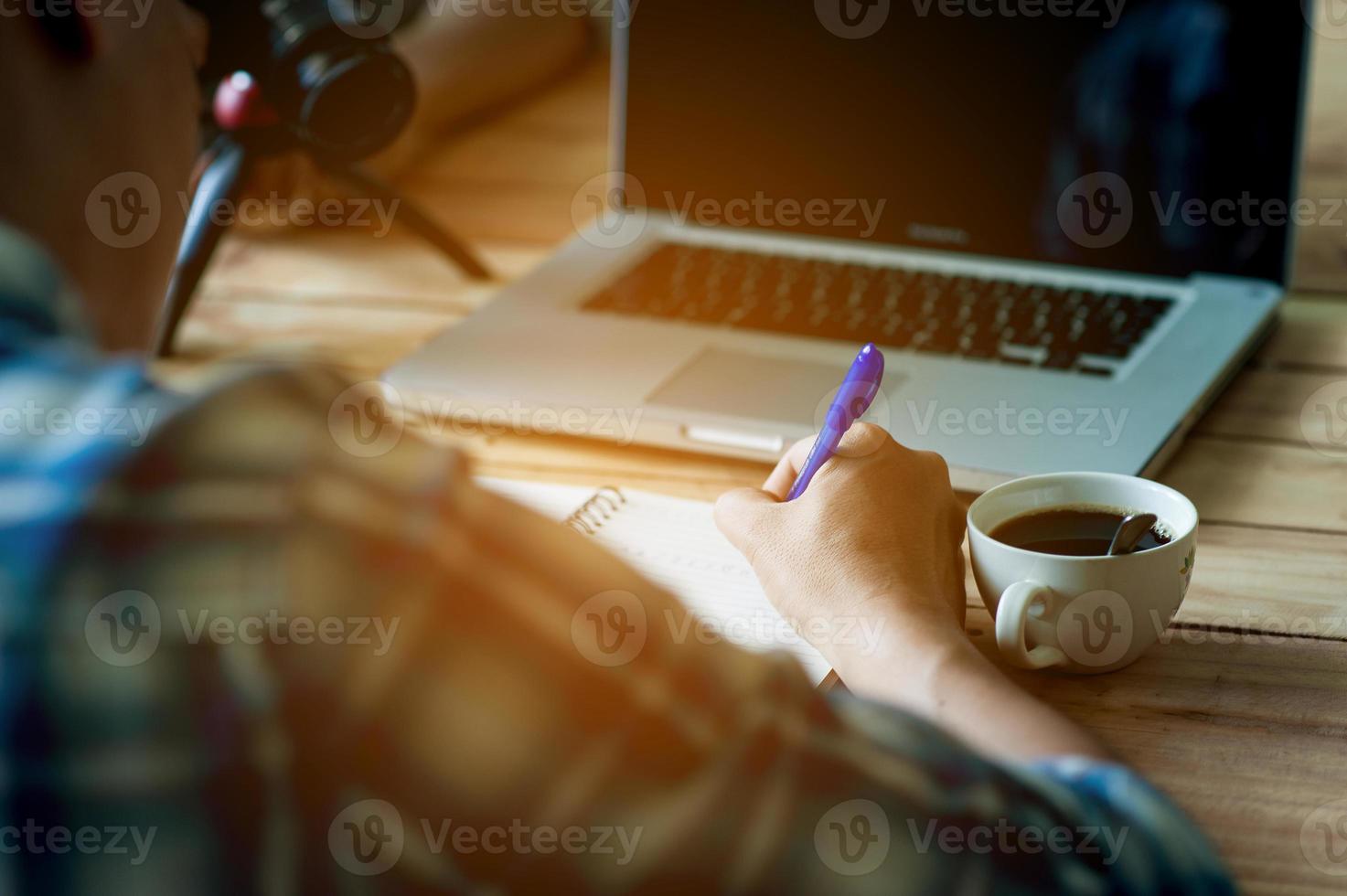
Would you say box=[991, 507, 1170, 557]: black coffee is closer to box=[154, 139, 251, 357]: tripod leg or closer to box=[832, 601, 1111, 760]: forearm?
box=[832, 601, 1111, 760]: forearm

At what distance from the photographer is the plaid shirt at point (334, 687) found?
309mm

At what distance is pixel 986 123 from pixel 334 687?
0.91m

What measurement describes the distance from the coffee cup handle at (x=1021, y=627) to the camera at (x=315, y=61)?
67cm

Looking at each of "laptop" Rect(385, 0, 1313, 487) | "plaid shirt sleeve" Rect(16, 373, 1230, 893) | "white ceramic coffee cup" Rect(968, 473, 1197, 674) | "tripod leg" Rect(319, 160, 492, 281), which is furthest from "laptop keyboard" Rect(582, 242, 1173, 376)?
"plaid shirt sleeve" Rect(16, 373, 1230, 893)

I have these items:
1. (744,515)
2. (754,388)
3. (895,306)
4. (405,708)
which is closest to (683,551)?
(744,515)

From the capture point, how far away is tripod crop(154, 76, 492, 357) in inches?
45.3

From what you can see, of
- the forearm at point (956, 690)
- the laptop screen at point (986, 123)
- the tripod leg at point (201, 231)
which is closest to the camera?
the forearm at point (956, 690)

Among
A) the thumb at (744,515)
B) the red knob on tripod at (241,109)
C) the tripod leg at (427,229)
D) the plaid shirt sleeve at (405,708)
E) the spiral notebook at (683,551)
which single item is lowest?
the tripod leg at (427,229)

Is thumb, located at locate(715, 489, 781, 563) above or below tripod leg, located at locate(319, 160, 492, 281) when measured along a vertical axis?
above

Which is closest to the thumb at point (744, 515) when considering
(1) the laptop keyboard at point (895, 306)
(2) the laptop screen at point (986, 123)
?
(1) the laptop keyboard at point (895, 306)

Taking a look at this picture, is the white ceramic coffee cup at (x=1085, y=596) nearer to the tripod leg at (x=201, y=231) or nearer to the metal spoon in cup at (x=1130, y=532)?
the metal spoon in cup at (x=1130, y=532)

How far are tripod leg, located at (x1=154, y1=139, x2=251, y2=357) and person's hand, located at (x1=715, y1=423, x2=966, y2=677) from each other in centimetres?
58

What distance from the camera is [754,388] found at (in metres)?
0.94

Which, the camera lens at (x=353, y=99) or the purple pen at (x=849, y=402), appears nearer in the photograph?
the purple pen at (x=849, y=402)
